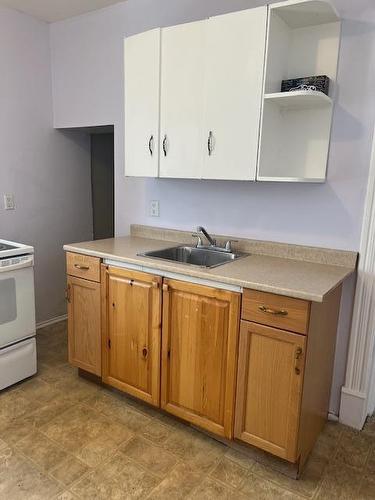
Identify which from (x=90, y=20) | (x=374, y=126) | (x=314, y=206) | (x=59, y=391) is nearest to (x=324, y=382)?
(x=314, y=206)

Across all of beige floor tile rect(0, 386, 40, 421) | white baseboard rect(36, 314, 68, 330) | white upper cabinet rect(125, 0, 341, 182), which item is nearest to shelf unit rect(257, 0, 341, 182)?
white upper cabinet rect(125, 0, 341, 182)

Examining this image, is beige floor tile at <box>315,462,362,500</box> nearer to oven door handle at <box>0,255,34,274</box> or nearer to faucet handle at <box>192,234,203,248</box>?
faucet handle at <box>192,234,203,248</box>

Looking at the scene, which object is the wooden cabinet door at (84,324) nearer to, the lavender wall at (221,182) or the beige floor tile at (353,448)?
the lavender wall at (221,182)

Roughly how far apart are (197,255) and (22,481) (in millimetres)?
1472

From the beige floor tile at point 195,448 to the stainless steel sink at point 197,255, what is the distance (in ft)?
3.06

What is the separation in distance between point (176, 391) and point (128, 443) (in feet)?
1.15

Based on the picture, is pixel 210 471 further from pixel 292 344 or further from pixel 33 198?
pixel 33 198

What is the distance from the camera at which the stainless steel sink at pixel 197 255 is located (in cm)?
225

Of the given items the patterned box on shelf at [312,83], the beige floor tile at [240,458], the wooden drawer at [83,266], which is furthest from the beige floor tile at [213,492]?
the patterned box on shelf at [312,83]

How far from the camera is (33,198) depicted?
312cm

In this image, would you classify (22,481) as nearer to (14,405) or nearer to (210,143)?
(14,405)

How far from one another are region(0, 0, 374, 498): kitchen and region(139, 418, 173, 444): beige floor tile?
0.01 meters

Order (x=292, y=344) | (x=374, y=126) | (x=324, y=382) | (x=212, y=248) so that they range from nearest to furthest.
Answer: (x=292, y=344) → (x=374, y=126) → (x=324, y=382) → (x=212, y=248)

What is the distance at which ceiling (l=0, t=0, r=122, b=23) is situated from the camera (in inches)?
103
